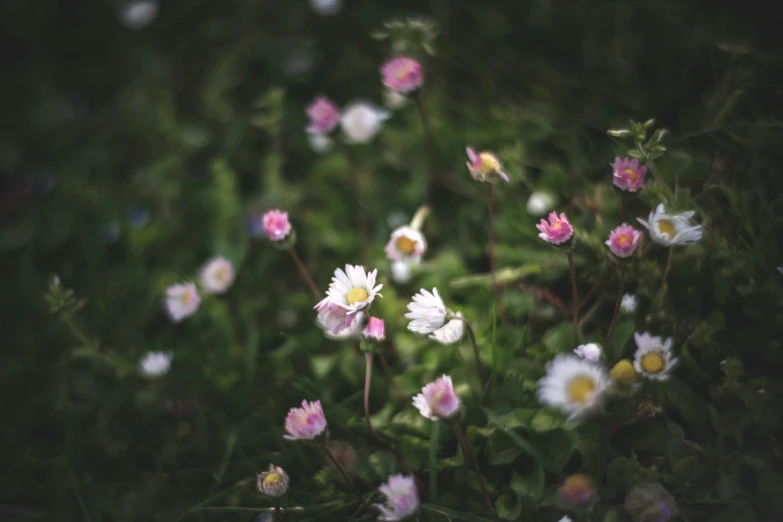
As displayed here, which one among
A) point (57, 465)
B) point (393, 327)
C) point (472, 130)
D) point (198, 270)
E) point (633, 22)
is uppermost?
point (633, 22)

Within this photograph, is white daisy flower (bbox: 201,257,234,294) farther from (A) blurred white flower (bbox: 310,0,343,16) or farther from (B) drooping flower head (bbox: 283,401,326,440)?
(A) blurred white flower (bbox: 310,0,343,16)

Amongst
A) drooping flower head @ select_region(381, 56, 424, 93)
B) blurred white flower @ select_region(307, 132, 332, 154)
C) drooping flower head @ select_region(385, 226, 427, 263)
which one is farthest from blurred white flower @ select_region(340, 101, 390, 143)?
drooping flower head @ select_region(385, 226, 427, 263)

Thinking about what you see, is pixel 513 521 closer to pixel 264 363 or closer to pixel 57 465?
pixel 264 363

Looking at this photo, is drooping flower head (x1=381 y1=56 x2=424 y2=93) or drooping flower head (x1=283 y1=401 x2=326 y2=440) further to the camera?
drooping flower head (x1=381 y1=56 x2=424 y2=93)

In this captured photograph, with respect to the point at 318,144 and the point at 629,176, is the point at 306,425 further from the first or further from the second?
the point at 318,144

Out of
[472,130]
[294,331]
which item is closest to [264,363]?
[294,331]

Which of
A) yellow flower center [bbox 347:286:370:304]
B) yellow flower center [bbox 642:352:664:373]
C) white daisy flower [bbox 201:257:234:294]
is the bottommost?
white daisy flower [bbox 201:257:234:294]

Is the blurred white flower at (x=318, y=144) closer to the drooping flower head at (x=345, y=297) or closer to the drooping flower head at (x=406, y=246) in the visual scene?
the drooping flower head at (x=406, y=246)
